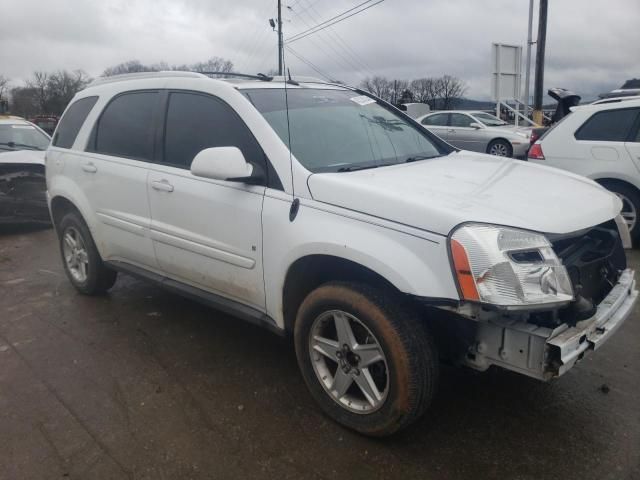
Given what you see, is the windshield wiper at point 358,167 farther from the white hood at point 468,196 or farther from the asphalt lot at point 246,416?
the asphalt lot at point 246,416

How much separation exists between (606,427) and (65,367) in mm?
3260

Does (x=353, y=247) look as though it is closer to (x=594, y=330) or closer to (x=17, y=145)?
(x=594, y=330)

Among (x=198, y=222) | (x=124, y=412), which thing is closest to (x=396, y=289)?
(x=198, y=222)

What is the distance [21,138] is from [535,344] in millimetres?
8780

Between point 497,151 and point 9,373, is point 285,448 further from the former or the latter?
point 497,151

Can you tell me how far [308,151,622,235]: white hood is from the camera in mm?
2459

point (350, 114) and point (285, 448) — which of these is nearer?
point (285, 448)

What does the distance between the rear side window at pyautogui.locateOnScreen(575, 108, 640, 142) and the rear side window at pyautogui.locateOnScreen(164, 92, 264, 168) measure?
4.84 meters

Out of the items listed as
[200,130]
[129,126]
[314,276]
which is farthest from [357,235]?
[129,126]

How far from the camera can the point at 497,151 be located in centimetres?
1379

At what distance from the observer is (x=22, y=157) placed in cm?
779

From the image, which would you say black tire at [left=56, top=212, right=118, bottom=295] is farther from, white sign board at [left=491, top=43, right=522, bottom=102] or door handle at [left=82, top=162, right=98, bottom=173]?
white sign board at [left=491, top=43, right=522, bottom=102]

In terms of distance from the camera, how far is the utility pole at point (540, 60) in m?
17.7

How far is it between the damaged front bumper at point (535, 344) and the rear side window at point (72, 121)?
12.2 ft
